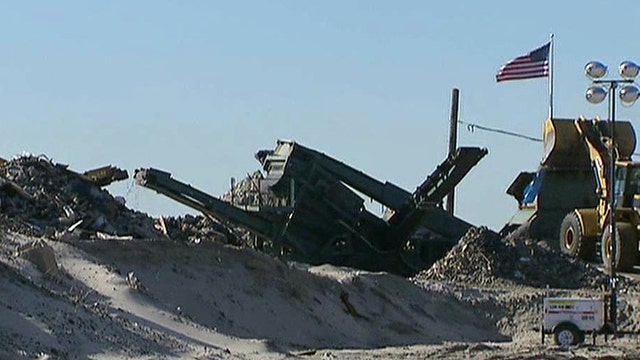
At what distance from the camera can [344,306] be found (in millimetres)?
30375

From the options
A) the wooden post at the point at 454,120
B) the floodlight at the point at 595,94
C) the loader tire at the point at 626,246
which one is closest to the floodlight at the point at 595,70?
the floodlight at the point at 595,94

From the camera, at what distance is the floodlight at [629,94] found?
27203mm

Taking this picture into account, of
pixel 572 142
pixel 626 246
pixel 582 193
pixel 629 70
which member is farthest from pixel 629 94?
pixel 582 193

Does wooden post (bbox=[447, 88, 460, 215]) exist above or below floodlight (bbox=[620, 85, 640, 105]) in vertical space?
above

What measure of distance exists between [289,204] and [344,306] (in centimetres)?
905

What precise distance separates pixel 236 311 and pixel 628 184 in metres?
13.8

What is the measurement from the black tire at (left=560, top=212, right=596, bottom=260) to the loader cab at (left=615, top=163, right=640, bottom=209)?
2137 mm

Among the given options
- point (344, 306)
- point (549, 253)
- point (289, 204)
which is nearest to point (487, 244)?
point (549, 253)

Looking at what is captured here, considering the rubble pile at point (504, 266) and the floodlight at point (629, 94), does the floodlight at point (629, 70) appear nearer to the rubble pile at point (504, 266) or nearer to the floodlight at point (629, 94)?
the floodlight at point (629, 94)

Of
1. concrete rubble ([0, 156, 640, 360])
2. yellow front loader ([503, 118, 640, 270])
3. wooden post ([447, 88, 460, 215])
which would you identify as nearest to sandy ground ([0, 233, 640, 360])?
concrete rubble ([0, 156, 640, 360])

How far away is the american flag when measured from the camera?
44.7 metres

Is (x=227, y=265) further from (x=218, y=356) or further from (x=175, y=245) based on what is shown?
(x=218, y=356)

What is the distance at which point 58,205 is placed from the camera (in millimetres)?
30797

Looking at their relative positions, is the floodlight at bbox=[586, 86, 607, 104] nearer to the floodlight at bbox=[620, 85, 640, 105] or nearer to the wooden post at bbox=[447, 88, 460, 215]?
the floodlight at bbox=[620, 85, 640, 105]
